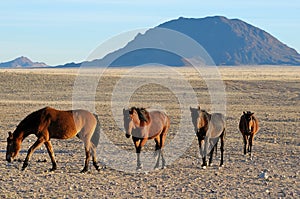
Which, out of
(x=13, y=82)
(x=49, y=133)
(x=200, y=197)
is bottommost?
(x=200, y=197)

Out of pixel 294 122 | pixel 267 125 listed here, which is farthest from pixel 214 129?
pixel 294 122

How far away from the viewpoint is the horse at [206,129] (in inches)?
521

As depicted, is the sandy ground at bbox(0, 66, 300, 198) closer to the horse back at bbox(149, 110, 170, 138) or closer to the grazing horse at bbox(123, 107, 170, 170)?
the grazing horse at bbox(123, 107, 170, 170)

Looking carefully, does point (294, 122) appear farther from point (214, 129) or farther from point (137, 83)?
point (137, 83)

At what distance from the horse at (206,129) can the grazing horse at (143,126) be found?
2.90 feet

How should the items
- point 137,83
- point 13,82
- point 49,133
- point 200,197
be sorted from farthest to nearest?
point 137,83 < point 13,82 < point 49,133 < point 200,197

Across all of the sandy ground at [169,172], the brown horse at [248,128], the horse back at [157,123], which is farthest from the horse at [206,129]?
the brown horse at [248,128]

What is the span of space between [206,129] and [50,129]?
12.8 ft

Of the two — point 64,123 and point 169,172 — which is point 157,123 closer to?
point 169,172

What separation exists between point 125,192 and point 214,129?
4.25 meters

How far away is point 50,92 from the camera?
1810 inches

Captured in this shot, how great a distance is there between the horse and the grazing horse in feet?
2.90

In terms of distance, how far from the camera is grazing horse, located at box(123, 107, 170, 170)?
1223 cm

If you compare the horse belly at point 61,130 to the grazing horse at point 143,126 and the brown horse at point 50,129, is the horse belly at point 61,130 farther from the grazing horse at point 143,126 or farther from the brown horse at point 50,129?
the grazing horse at point 143,126
